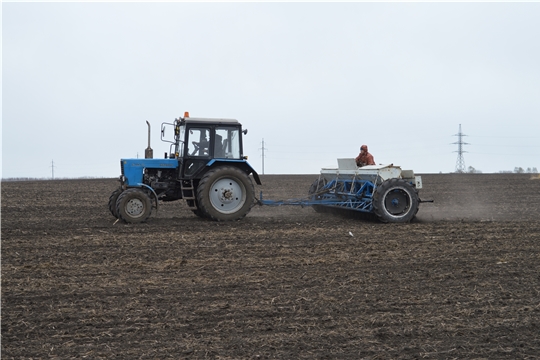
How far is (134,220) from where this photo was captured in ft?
39.1

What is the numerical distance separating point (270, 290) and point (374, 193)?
20.7 feet

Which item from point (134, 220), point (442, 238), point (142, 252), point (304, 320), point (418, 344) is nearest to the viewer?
point (418, 344)

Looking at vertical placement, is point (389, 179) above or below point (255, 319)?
above

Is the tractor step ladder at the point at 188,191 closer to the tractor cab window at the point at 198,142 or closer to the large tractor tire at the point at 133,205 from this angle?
the tractor cab window at the point at 198,142

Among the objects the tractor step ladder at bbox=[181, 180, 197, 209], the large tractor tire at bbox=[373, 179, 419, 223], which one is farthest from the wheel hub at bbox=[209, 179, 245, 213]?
the large tractor tire at bbox=[373, 179, 419, 223]

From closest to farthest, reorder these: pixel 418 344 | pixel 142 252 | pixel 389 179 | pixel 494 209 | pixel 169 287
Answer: pixel 418 344 < pixel 169 287 < pixel 142 252 < pixel 389 179 < pixel 494 209

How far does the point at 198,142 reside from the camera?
12508mm

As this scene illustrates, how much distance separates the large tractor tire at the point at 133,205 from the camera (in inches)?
467

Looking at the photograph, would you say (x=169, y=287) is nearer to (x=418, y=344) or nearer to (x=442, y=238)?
(x=418, y=344)

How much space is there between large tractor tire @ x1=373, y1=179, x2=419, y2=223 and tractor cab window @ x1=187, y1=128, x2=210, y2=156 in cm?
362

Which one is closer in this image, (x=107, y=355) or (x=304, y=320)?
(x=107, y=355)

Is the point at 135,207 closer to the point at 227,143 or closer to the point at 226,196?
the point at 226,196

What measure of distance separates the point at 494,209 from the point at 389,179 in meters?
5.18

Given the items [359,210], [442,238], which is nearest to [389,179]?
[359,210]
